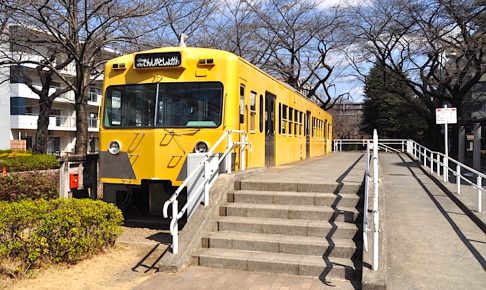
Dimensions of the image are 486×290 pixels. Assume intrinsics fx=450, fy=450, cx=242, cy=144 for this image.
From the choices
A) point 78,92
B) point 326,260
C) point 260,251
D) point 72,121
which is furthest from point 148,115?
point 72,121

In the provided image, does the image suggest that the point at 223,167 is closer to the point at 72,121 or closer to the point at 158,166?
the point at 158,166

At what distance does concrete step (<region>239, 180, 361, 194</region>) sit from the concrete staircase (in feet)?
0.05

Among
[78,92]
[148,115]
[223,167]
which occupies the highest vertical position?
[78,92]

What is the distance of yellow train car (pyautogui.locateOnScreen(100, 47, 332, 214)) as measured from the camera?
27.2 feet

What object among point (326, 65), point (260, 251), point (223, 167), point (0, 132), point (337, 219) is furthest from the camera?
point (0, 132)

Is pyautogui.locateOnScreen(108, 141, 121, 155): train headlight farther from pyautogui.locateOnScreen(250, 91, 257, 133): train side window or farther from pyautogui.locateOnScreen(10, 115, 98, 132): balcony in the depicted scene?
pyautogui.locateOnScreen(10, 115, 98, 132): balcony

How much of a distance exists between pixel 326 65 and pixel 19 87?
2693 centimetres

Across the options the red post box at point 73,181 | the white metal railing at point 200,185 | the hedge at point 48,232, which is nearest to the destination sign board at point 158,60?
the white metal railing at point 200,185

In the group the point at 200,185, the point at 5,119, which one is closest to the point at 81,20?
the point at 200,185

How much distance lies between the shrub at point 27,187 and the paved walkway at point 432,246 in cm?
786

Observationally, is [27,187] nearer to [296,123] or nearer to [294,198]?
[294,198]

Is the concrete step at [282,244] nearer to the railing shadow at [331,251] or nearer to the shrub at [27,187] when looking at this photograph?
the railing shadow at [331,251]

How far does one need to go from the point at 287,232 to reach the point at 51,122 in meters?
40.5

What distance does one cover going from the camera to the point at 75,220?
6102mm
